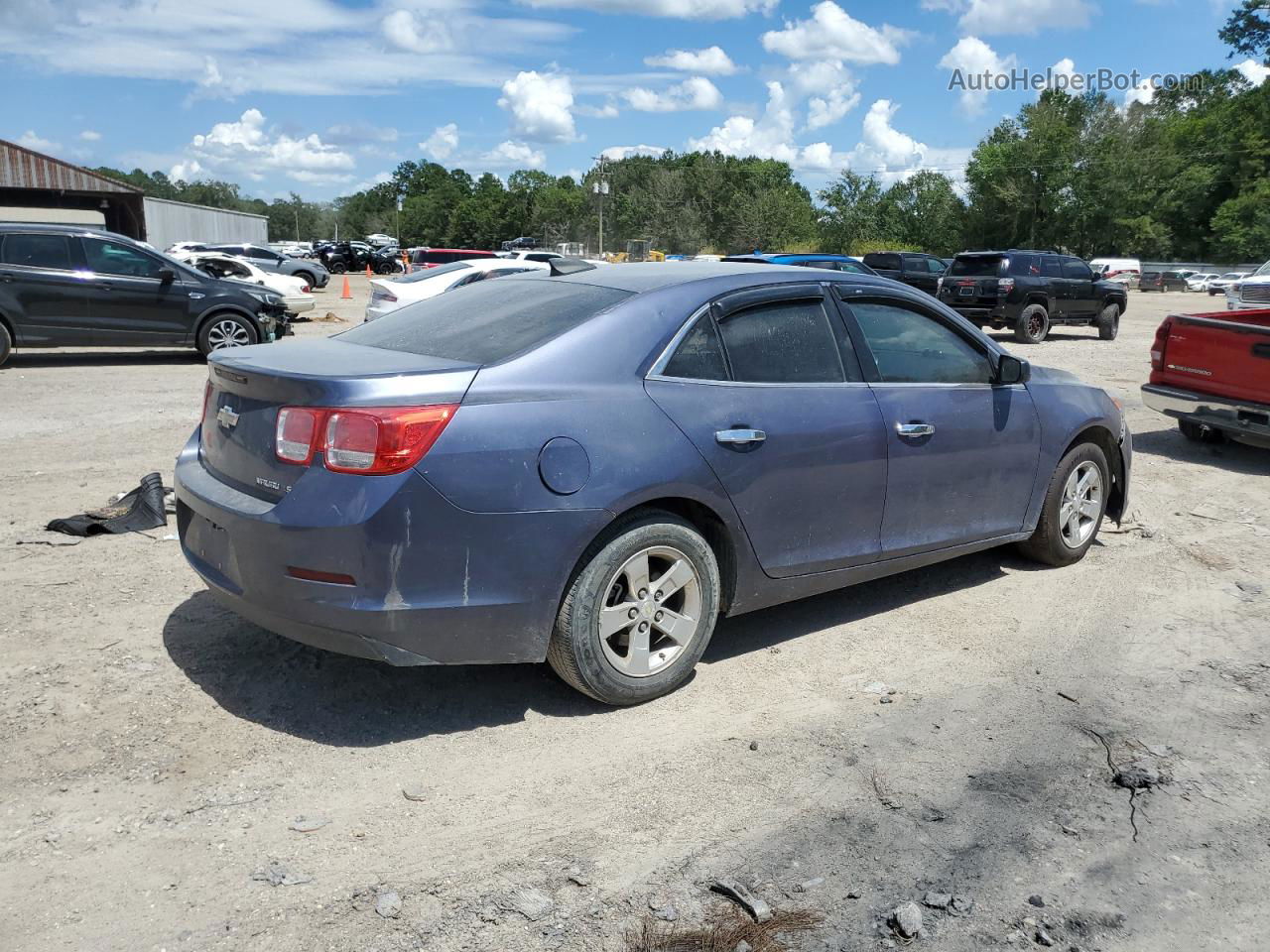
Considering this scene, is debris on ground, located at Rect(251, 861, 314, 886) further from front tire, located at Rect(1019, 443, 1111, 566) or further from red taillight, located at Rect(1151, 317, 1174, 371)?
red taillight, located at Rect(1151, 317, 1174, 371)

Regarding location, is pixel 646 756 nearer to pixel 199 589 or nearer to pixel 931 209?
pixel 199 589

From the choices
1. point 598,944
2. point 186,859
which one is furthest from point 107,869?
point 598,944

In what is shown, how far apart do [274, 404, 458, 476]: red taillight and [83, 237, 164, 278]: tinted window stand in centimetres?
1202

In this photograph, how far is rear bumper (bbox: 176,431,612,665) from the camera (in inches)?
139

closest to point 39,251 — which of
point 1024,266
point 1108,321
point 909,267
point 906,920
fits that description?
point 906,920

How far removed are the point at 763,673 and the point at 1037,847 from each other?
1.50m

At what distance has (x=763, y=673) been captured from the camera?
4602 mm

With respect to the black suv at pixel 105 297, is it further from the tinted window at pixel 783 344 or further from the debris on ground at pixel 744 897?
the debris on ground at pixel 744 897

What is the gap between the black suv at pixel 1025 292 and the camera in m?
21.2

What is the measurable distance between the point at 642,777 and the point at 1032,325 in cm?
1975

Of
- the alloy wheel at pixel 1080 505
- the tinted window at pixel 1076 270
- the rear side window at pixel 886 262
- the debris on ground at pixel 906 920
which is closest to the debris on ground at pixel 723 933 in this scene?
the debris on ground at pixel 906 920

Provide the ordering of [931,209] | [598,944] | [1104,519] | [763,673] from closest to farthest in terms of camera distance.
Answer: [598,944] → [763,673] → [1104,519] → [931,209]

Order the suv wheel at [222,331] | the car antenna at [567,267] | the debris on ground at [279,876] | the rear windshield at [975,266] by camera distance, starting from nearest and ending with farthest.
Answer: the debris on ground at [279,876] < the car antenna at [567,267] < the suv wheel at [222,331] < the rear windshield at [975,266]

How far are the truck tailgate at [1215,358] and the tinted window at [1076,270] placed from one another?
12536 millimetres
